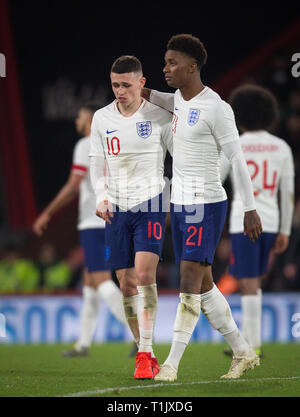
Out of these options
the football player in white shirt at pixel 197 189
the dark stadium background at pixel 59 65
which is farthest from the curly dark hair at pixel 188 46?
the dark stadium background at pixel 59 65

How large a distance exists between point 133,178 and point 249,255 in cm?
173

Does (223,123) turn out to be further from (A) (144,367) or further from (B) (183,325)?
(A) (144,367)

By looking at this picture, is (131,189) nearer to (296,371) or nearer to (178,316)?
(178,316)

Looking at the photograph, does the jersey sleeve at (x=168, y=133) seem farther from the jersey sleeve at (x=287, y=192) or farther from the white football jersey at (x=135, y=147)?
the jersey sleeve at (x=287, y=192)

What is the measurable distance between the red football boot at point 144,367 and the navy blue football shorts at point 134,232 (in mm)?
637

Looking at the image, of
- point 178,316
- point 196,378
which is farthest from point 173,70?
point 196,378

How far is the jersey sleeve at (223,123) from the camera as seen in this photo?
4965 millimetres

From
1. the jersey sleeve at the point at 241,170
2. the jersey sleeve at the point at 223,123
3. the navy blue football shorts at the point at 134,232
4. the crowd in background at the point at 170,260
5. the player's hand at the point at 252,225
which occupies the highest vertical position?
the jersey sleeve at the point at 223,123

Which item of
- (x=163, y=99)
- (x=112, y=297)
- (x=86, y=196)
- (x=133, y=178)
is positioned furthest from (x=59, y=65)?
(x=133, y=178)

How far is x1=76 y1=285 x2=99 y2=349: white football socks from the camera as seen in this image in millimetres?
7539

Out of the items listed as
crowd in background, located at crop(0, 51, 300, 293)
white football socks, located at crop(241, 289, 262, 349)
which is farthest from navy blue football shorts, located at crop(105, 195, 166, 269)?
crowd in background, located at crop(0, 51, 300, 293)

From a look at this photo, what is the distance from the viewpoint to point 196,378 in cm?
525

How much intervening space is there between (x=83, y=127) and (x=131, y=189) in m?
2.23
